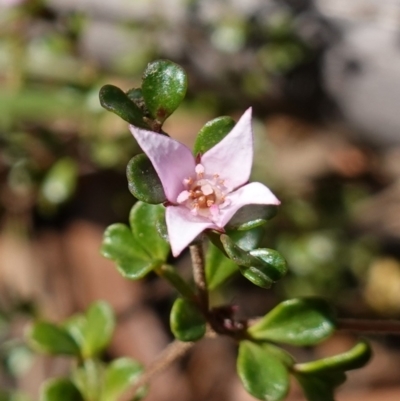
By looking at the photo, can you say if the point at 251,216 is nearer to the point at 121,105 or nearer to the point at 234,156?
the point at 234,156

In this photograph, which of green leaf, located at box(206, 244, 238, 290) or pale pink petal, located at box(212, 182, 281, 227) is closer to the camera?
pale pink petal, located at box(212, 182, 281, 227)

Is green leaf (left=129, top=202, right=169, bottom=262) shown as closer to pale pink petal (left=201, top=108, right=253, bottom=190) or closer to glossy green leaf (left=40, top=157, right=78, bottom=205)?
pale pink petal (left=201, top=108, right=253, bottom=190)

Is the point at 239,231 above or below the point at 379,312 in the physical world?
above

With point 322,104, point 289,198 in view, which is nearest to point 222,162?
point 289,198

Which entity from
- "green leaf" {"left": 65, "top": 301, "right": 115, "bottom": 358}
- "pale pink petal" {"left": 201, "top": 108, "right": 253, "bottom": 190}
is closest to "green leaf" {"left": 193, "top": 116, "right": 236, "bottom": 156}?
"pale pink petal" {"left": 201, "top": 108, "right": 253, "bottom": 190}

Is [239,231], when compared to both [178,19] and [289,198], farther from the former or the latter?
[178,19]

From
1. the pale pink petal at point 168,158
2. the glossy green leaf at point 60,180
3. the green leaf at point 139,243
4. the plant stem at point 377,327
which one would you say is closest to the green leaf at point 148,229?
the green leaf at point 139,243
